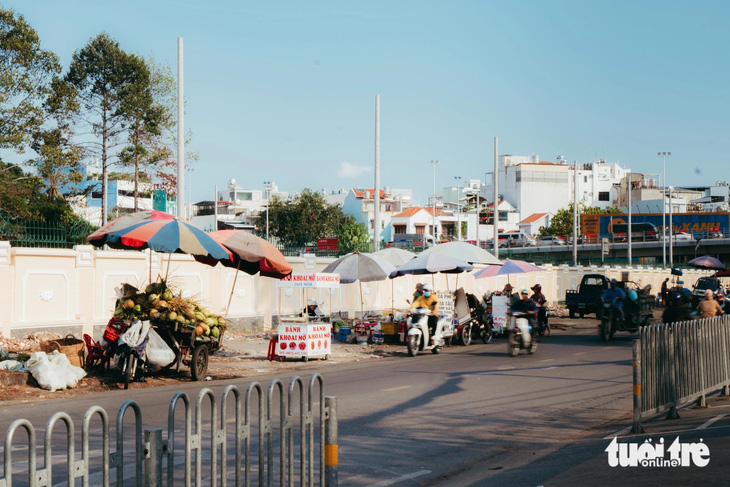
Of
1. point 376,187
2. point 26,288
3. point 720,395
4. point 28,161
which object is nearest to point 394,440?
point 720,395

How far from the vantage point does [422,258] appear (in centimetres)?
2659

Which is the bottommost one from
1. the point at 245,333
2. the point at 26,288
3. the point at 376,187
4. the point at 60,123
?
the point at 245,333

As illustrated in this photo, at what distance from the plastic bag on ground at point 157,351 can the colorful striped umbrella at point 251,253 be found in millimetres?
3710

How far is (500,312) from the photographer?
27.4 meters

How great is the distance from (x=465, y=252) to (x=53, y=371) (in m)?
16.6

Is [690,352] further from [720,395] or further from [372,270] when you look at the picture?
[372,270]

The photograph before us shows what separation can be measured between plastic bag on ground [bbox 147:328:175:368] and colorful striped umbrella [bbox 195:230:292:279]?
Answer: 3.71 meters

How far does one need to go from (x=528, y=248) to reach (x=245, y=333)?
75905 millimetres

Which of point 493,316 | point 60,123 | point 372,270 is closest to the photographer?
point 372,270

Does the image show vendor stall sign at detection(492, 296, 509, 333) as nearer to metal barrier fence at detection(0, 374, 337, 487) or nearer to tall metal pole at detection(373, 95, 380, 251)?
tall metal pole at detection(373, 95, 380, 251)

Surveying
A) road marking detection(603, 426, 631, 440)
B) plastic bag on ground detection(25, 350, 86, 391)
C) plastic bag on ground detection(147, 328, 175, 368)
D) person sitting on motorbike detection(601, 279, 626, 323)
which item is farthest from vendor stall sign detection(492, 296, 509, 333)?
road marking detection(603, 426, 631, 440)

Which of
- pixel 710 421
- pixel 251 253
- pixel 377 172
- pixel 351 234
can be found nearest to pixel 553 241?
pixel 351 234

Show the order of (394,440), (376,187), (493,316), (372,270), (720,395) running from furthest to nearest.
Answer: (376,187), (493,316), (372,270), (720,395), (394,440)

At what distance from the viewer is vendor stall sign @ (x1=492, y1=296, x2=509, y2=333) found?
2725cm
